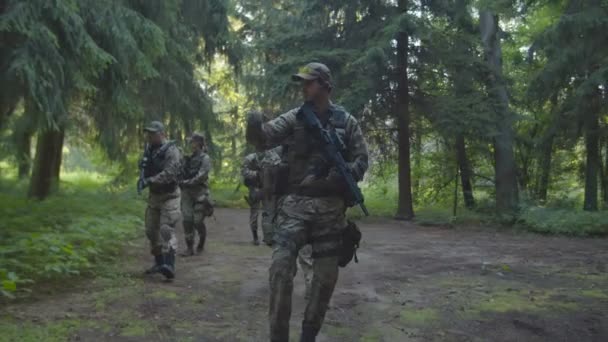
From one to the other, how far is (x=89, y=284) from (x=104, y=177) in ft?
66.9

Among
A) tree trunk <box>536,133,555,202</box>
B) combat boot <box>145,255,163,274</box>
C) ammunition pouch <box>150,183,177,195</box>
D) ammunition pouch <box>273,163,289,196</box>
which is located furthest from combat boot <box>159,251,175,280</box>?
Answer: tree trunk <box>536,133,555,202</box>

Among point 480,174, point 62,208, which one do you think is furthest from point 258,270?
point 480,174

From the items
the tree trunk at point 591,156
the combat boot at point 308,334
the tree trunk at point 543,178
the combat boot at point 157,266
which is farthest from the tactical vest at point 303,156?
the tree trunk at point 543,178

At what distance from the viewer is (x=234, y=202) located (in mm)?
22891

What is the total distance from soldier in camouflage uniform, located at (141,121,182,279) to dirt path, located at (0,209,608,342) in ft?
1.34

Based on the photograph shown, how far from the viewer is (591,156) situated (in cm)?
1512

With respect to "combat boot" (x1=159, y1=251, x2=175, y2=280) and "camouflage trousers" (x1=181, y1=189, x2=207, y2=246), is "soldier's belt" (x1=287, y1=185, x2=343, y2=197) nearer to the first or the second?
"combat boot" (x1=159, y1=251, x2=175, y2=280)

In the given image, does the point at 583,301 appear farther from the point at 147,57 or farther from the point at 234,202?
the point at 234,202

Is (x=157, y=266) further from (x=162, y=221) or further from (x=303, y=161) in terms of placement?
(x=303, y=161)

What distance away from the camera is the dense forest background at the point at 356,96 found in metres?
7.40

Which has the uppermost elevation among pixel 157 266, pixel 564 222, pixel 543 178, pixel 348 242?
pixel 543 178

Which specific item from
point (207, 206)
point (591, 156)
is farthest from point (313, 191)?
point (591, 156)

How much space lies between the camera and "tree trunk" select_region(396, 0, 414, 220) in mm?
17031

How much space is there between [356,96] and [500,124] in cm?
416
